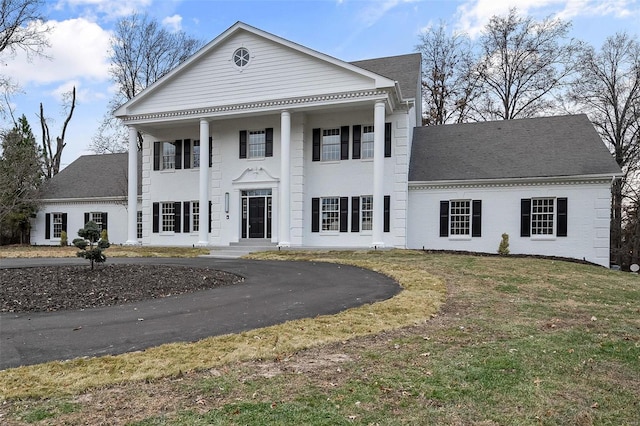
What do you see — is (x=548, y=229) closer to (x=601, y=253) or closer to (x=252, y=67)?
(x=601, y=253)

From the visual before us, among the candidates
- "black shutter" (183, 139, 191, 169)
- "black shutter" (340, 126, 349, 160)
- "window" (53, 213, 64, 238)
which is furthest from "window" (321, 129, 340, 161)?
"window" (53, 213, 64, 238)

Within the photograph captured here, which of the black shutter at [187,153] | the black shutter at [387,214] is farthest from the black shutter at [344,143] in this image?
the black shutter at [187,153]

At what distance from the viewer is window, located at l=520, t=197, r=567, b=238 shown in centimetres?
1838

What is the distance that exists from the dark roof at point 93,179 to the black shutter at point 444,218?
17.2m

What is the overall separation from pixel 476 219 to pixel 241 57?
42.7 feet

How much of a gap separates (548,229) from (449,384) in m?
16.6

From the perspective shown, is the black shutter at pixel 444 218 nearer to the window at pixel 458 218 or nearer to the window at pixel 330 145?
the window at pixel 458 218

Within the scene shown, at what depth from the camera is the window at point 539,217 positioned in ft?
60.3

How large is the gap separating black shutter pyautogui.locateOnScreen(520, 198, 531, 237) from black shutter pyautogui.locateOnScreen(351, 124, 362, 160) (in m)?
7.36

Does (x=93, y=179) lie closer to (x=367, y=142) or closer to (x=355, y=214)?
(x=355, y=214)

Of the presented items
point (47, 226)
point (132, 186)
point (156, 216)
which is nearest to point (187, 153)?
point (132, 186)

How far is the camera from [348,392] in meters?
3.93

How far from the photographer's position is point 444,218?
19.8 meters

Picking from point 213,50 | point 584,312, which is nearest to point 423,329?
point 584,312
